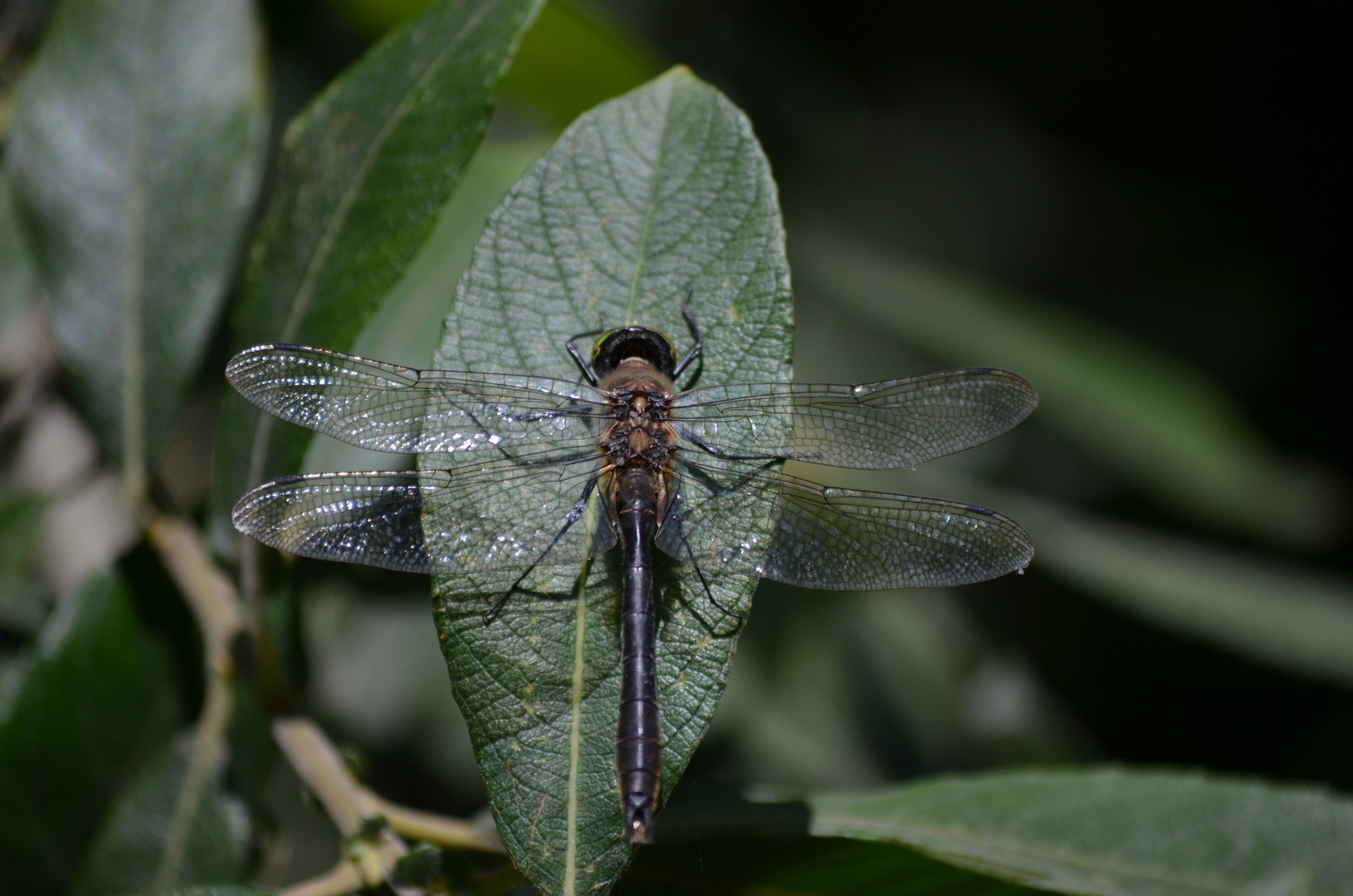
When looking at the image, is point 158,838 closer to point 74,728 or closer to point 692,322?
point 74,728

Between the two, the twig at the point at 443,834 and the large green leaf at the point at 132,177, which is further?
the large green leaf at the point at 132,177

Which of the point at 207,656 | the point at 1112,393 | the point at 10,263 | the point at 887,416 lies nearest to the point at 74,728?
the point at 207,656

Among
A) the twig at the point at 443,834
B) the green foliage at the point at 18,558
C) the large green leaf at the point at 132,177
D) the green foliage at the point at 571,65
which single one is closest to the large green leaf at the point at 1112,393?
the green foliage at the point at 571,65

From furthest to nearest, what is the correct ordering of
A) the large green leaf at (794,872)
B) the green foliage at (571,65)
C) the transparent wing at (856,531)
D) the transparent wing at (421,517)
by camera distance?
the green foliage at (571,65) < the transparent wing at (856,531) < the transparent wing at (421,517) < the large green leaf at (794,872)

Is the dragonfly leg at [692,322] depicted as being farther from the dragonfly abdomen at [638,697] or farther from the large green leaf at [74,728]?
the large green leaf at [74,728]

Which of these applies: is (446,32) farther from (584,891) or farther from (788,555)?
(584,891)

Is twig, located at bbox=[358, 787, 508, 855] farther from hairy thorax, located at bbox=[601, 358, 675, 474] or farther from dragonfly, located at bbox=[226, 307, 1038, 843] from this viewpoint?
hairy thorax, located at bbox=[601, 358, 675, 474]
